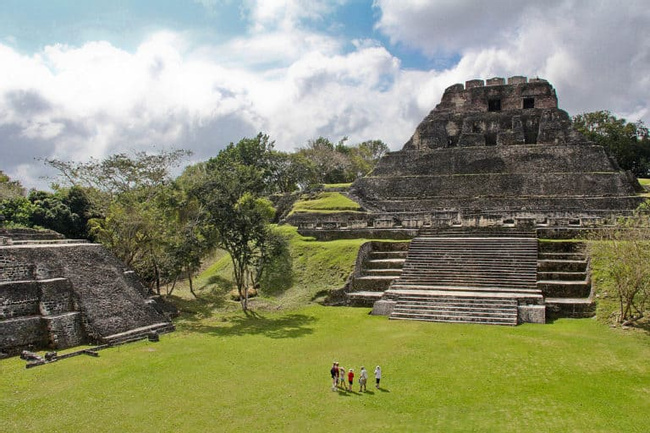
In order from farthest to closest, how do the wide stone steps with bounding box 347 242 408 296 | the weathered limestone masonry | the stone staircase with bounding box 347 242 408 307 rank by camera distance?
1. the wide stone steps with bounding box 347 242 408 296
2. the stone staircase with bounding box 347 242 408 307
3. the weathered limestone masonry

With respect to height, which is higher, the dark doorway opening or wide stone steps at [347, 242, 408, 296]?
the dark doorway opening

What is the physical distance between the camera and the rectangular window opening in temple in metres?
38.8

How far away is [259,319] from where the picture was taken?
58.9 ft

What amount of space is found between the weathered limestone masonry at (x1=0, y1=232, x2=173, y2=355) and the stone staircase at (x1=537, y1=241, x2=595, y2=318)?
12.6 meters

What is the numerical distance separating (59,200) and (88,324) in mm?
18917

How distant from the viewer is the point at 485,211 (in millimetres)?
28266

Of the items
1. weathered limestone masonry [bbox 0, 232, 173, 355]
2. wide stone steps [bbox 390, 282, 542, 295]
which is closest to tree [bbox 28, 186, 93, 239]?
weathered limestone masonry [bbox 0, 232, 173, 355]

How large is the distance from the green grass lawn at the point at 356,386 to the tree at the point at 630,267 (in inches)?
47.9

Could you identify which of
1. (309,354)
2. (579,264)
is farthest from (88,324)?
(579,264)

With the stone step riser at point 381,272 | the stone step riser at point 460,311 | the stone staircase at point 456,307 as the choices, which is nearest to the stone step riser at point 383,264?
the stone step riser at point 381,272

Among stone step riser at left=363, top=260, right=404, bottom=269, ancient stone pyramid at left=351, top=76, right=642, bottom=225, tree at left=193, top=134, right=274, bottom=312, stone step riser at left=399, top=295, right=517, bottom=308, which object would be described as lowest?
stone step riser at left=399, top=295, right=517, bottom=308

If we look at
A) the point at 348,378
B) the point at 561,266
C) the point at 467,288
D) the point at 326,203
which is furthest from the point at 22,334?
the point at 326,203

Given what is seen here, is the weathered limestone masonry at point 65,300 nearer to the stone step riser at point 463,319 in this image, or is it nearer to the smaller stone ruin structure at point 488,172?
the stone step riser at point 463,319

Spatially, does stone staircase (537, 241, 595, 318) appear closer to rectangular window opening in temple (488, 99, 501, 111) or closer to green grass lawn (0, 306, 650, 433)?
green grass lawn (0, 306, 650, 433)
